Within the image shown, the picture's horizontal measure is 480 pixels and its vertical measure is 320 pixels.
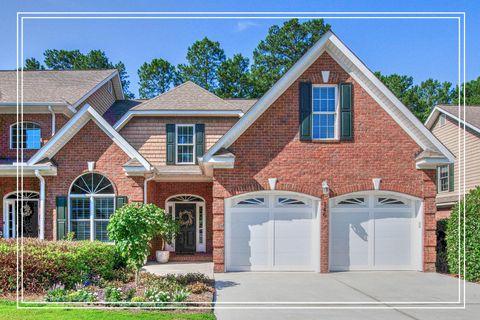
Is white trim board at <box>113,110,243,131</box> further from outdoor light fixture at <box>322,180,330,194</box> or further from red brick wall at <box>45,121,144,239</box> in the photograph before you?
outdoor light fixture at <box>322,180,330,194</box>

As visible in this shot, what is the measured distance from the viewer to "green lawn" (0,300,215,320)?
322 inches

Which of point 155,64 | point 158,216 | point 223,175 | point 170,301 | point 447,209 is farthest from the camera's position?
point 155,64

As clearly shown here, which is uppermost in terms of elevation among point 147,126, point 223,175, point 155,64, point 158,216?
point 155,64

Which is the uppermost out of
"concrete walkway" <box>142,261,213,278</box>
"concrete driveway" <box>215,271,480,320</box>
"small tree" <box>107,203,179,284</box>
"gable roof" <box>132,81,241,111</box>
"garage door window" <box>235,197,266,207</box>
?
"gable roof" <box>132,81,241,111</box>

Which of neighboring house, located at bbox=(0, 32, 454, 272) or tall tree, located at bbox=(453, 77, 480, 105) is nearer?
neighboring house, located at bbox=(0, 32, 454, 272)

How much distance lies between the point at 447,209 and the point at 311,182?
1004 centimetres

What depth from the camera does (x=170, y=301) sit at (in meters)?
9.57

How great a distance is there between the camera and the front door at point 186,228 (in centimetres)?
1867

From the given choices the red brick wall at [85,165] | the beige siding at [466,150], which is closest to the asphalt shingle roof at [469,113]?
the beige siding at [466,150]

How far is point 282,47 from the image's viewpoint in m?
23.8

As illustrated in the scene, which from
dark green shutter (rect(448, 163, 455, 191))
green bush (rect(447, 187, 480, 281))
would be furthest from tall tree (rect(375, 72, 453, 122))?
green bush (rect(447, 187, 480, 281))

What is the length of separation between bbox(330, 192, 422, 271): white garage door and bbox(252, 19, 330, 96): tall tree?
8583 millimetres

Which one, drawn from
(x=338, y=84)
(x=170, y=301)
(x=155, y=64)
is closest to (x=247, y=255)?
(x=170, y=301)

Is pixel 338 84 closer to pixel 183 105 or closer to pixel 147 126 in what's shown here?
pixel 183 105
